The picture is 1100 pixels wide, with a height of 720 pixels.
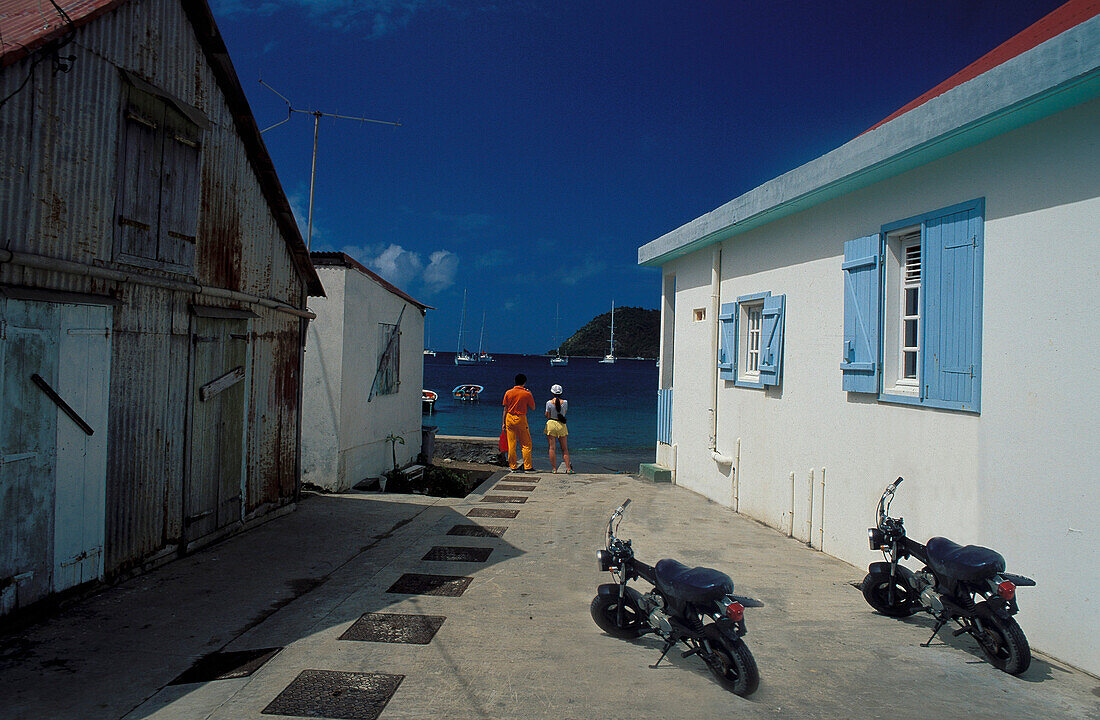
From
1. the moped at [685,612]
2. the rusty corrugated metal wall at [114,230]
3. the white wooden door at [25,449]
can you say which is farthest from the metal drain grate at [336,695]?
the rusty corrugated metal wall at [114,230]

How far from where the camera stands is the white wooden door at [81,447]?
5.36 m

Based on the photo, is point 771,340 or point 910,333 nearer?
point 910,333

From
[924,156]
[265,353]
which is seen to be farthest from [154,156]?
[924,156]

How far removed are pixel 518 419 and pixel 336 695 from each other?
10656 mm

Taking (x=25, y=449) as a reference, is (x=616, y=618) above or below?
below

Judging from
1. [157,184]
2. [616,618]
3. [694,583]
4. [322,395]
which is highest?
[157,184]

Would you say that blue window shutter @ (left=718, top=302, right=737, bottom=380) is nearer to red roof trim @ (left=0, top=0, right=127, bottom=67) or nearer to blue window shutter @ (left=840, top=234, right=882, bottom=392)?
blue window shutter @ (left=840, top=234, right=882, bottom=392)

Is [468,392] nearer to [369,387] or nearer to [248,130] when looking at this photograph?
[369,387]

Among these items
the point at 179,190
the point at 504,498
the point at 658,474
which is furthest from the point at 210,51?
the point at 658,474

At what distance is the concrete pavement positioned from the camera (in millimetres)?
4047

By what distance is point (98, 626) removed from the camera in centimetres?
510

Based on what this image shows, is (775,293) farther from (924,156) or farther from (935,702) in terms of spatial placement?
(935,702)

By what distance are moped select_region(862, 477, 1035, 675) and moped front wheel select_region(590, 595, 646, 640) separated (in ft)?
6.60

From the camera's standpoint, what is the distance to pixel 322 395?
10.7 m
